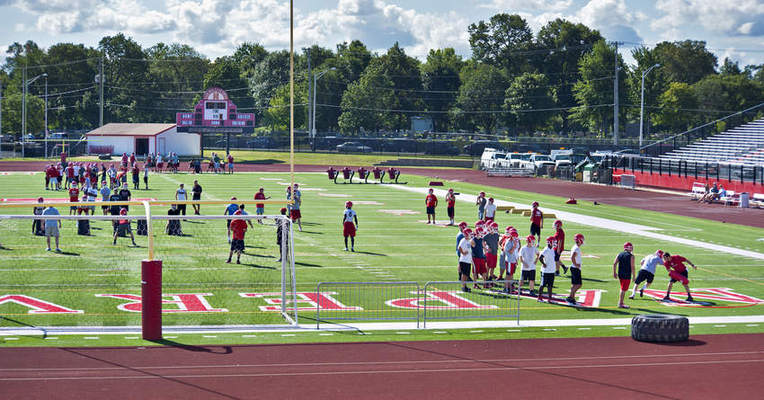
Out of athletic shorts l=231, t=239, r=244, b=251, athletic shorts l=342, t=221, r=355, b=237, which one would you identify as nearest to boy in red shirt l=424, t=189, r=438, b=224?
athletic shorts l=342, t=221, r=355, b=237

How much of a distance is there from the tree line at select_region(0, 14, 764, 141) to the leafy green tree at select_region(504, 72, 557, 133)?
171 millimetres

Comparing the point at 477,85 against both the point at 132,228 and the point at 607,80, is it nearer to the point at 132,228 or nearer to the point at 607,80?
the point at 607,80

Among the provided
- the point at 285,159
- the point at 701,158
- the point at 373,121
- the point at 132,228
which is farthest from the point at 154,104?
the point at 132,228

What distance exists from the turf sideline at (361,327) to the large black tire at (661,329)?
64.1 inches

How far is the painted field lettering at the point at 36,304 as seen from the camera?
18594 mm

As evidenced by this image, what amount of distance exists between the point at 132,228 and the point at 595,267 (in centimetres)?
1484

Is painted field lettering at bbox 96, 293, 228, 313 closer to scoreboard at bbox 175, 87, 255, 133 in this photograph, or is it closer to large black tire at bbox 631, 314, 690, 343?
large black tire at bbox 631, 314, 690, 343

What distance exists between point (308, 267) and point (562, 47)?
385 ft

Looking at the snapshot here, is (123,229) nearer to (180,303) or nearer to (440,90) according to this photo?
(180,303)

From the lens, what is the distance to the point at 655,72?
11012cm

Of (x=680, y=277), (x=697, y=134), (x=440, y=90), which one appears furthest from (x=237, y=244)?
(x=440, y=90)

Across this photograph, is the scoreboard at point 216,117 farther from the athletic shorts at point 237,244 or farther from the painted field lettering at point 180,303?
the painted field lettering at point 180,303

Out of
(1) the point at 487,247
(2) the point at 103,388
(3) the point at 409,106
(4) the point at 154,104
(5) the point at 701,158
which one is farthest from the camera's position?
(4) the point at 154,104

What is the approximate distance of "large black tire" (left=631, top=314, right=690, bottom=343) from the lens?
16.8 m
